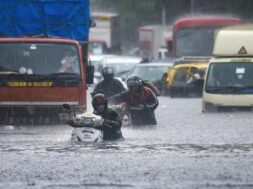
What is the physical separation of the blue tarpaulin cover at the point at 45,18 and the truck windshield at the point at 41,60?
164 cm

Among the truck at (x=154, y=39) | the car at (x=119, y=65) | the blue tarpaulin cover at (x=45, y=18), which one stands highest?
the blue tarpaulin cover at (x=45, y=18)

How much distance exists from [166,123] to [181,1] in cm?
3765

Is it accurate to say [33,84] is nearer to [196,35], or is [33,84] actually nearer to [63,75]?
[63,75]

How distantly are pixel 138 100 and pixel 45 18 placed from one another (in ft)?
10.5

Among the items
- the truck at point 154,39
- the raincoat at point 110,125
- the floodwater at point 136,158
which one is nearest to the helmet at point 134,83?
the floodwater at point 136,158

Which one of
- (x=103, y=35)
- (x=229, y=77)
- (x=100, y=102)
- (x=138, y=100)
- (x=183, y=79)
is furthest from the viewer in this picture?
(x=103, y=35)

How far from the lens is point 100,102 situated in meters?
18.9

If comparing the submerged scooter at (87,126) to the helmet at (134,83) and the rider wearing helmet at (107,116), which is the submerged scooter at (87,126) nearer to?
the rider wearing helmet at (107,116)

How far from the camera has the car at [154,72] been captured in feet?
134

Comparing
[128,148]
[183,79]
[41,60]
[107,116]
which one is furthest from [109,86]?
[183,79]

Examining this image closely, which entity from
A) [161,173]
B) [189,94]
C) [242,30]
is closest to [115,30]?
[189,94]

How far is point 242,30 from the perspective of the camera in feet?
96.8

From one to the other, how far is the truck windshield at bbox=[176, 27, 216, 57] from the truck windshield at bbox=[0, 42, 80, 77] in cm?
2266

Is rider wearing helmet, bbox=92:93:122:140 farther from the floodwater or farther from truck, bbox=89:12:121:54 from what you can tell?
truck, bbox=89:12:121:54
